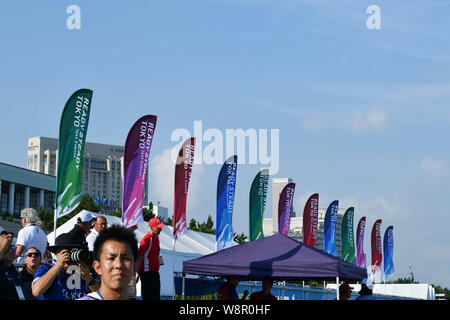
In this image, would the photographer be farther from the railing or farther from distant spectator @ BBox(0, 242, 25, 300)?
the railing

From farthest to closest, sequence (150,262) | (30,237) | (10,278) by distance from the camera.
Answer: (150,262), (30,237), (10,278)

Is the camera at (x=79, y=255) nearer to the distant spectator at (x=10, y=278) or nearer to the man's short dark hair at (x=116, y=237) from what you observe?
the distant spectator at (x=10, y=278)

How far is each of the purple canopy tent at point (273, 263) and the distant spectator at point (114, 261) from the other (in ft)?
25.4

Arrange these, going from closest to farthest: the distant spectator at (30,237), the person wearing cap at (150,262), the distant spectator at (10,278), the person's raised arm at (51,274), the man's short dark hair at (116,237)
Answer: the man's short dark hair at (116,237) → the person's raised arm at (51,274) → the distant spectator at (10,278) → the distant spectator at (30,237) → the person wearing cap at (150,262)

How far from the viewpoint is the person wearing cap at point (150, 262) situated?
35.7 feet

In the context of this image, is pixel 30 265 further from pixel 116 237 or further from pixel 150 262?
pixel 150 262

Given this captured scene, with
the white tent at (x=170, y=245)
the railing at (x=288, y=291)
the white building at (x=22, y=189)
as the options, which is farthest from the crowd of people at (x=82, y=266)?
the white building at (x=22, y=189)

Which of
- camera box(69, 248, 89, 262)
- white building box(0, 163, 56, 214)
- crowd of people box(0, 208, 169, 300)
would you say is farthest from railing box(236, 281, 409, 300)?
white building box(0, 163, 56, 214)

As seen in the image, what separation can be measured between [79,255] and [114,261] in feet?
6.40

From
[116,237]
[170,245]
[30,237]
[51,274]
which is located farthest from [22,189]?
[116,237]

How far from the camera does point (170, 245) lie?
861 inches
